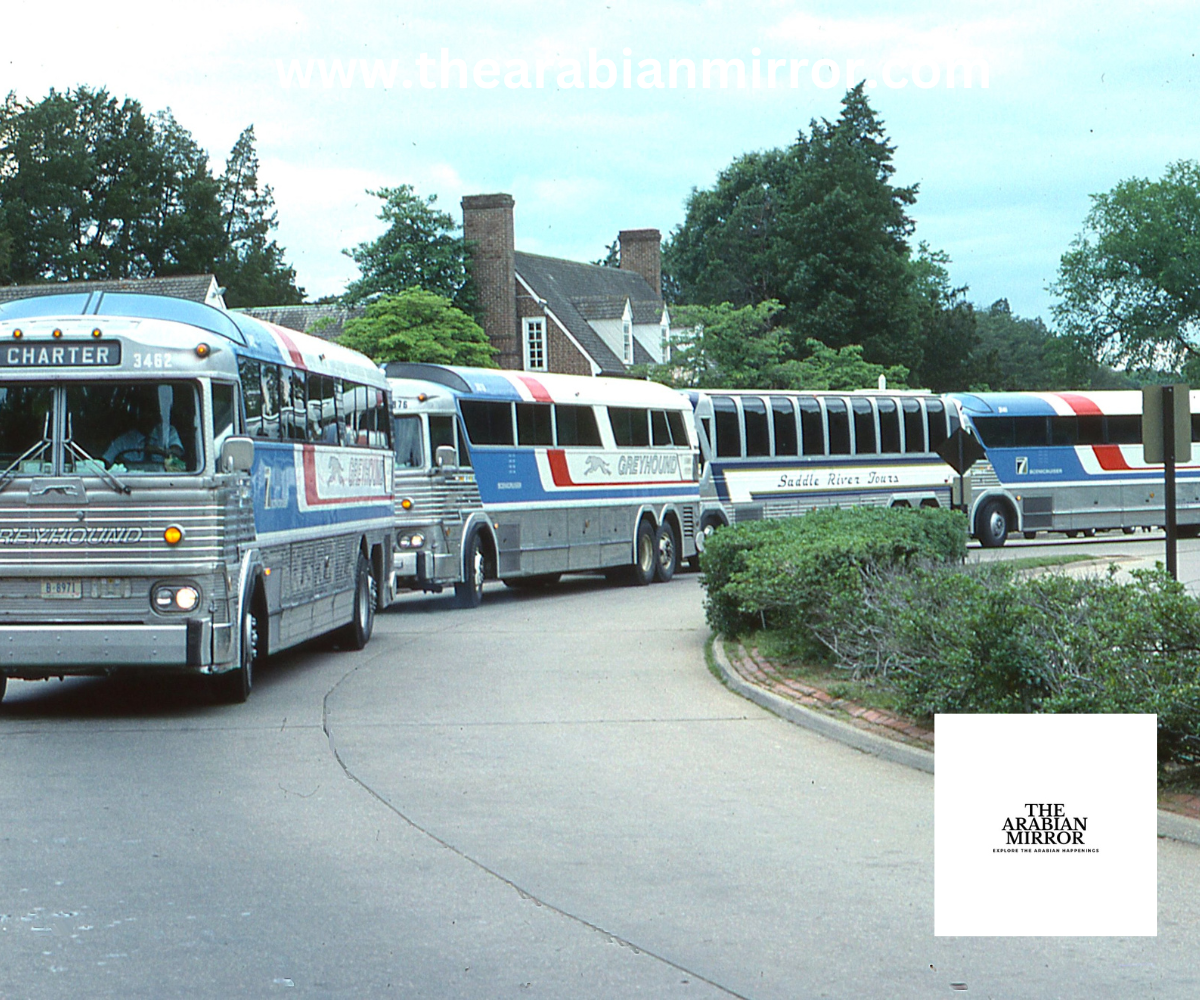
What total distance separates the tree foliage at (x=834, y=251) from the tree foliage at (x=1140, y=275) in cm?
635

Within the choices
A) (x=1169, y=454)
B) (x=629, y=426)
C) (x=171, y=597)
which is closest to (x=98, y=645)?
(x=171, y=597)

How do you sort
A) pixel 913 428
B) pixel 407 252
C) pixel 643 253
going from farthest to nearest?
pixel 643 253
pixel 407 252
pixel 913 428

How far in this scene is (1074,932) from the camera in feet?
19.4

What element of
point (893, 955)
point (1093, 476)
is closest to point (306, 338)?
point (893, 955)

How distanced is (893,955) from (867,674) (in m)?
6.56

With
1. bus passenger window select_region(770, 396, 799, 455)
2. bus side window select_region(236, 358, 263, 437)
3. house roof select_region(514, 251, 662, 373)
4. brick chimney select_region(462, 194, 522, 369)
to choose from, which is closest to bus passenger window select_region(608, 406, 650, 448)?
bus passenger window select_region(770, 396, 799, 455)

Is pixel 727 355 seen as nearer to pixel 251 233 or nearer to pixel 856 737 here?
pixel 856 737

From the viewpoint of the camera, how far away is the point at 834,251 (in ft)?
231

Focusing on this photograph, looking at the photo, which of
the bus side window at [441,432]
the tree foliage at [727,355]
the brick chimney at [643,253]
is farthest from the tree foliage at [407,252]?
the bus side window at [441,432]

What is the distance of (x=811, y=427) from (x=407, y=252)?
27153mm

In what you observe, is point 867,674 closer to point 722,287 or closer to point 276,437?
point 276,437

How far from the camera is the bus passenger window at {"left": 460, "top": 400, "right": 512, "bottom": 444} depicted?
2308cm

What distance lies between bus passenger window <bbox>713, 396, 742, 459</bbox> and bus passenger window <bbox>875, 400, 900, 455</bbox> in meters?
4.44

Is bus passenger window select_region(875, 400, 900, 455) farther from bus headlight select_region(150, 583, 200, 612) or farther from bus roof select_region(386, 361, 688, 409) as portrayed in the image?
bus headlight select_region(150, 583, 200, 612)
